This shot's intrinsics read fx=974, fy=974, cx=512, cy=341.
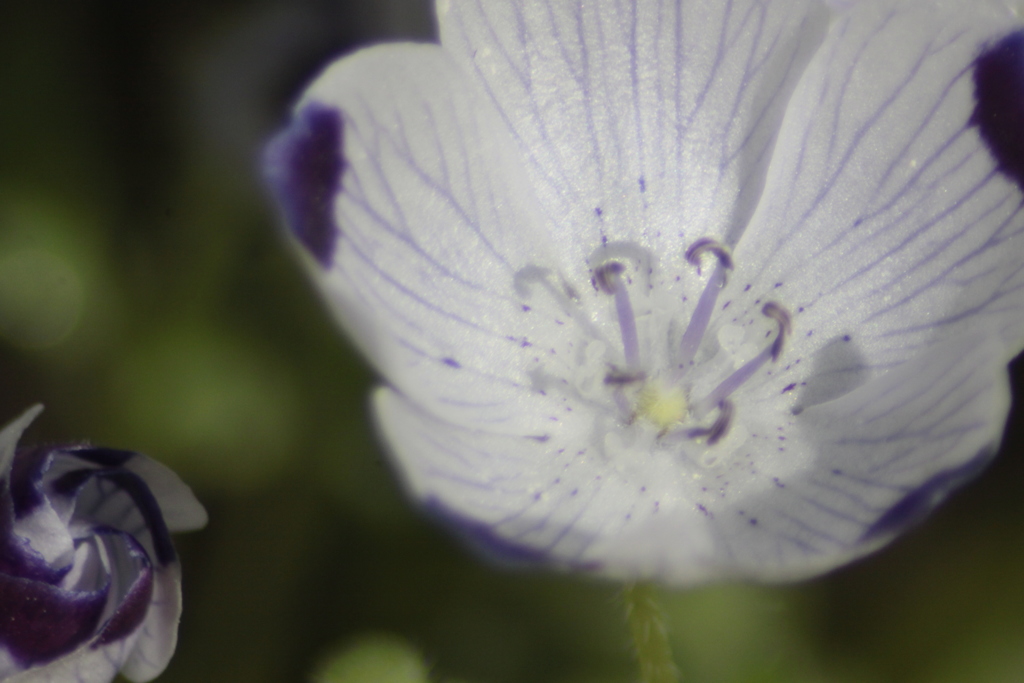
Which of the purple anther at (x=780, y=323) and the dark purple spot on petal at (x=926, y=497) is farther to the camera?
the purple anther at (x=780, y=323)

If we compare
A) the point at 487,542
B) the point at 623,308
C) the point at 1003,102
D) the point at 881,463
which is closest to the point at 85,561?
the point at 487,542

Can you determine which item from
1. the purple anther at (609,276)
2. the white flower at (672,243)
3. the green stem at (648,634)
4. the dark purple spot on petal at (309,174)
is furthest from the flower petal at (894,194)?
the dark purple spot on petal at (309,174)

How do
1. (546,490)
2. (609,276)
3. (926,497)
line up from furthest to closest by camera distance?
1. (609,276)
2. (546,490)
3. (926,497)

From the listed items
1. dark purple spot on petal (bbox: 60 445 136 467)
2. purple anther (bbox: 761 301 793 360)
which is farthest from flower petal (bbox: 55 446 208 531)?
purple anther (bbox: 761 301 793 360)

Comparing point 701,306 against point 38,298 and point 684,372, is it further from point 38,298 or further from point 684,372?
point 38,298

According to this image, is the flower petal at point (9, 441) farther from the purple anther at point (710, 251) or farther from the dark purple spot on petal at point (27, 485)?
the purple anther at point (710, 251)

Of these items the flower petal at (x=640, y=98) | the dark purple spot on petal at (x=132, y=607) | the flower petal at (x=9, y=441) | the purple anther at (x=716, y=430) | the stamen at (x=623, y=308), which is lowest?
the dark purple spot on petal at (x=132, y=607)

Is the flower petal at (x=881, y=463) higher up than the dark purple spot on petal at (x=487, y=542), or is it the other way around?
the flower petal at (x=881, y=463)

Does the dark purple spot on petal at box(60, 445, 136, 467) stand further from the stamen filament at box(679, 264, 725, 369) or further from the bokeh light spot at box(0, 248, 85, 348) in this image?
the bokeh light spot at box(0, 248, 85, 348)

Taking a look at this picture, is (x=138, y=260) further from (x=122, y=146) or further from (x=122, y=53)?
(x=122, y=53)
